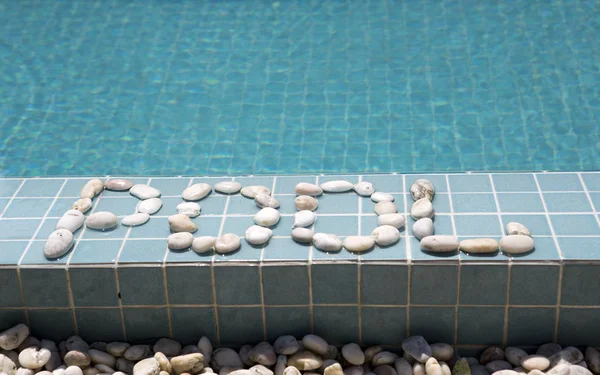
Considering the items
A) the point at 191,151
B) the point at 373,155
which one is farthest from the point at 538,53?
the point at 191,151

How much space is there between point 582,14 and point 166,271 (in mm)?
3623

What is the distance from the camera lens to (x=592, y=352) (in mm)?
2391

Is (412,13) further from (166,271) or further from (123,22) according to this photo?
(166,271)

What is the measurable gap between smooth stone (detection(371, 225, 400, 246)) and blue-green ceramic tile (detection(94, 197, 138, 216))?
709mm

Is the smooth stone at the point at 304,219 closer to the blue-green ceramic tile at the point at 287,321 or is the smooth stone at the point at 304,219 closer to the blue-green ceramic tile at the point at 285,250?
the blue-green ceramic tile at the point at 285,250

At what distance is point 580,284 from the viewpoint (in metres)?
2.33

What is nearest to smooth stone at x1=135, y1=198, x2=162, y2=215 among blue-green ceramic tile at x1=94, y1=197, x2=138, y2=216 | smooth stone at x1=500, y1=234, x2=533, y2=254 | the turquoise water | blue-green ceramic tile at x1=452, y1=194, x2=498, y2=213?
blue-green ceramic tile at x1=94, y1=197, x2=138, y2=216

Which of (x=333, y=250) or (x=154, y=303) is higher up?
(x=333, y=250)

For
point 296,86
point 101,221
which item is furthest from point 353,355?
point 296,86

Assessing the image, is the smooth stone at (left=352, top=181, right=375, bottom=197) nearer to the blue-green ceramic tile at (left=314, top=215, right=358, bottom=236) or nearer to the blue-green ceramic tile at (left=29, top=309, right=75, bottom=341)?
the blue-green ceramic tile at (left=314, top=215, right=358, bottom=236)

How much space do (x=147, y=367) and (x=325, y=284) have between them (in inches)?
22.2

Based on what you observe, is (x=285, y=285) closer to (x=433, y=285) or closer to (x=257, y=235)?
(x=257, y=235)

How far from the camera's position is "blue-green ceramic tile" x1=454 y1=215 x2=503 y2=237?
8.00 ft

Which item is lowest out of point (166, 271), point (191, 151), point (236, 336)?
point (191, 151)
